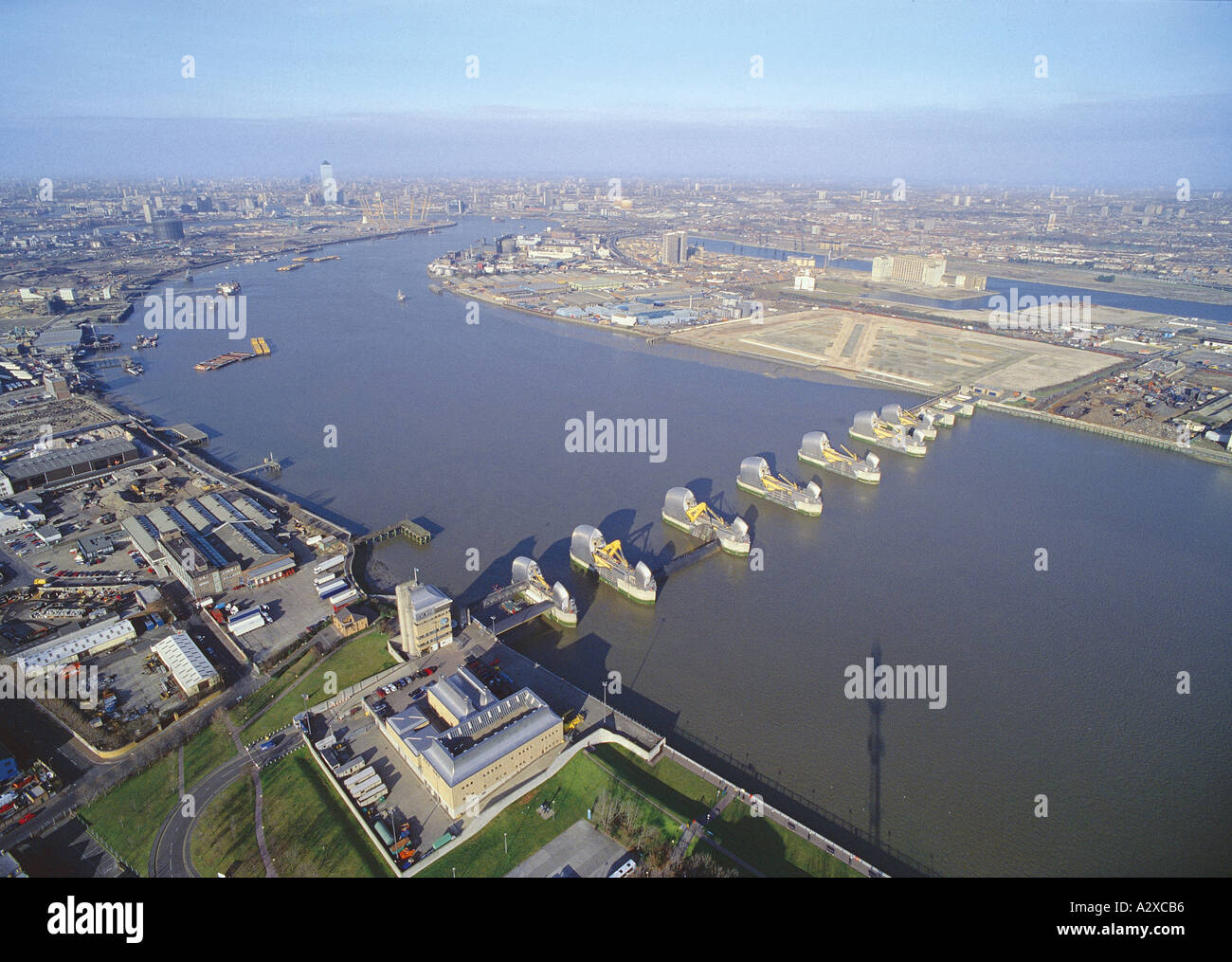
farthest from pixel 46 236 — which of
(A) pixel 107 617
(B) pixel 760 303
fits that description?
(A) pixel 107 617

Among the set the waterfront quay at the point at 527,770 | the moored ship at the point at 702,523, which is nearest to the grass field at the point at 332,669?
the waterfront quay at the point at 527,770

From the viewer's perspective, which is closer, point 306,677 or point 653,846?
point 653,846

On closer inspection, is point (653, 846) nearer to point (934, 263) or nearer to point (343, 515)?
point (343, 515)

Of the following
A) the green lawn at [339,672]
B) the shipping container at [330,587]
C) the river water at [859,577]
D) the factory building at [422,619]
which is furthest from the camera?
the shipping container at [330,587]

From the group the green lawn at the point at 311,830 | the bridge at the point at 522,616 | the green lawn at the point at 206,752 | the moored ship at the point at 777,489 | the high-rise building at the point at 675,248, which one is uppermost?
the high-rise building at the point at 675,248

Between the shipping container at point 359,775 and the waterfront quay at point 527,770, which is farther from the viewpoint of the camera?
the shipping container at point 359,775

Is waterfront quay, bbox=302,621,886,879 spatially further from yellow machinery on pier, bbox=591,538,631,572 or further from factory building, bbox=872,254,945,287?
factory building, bbox=872,254,945,287

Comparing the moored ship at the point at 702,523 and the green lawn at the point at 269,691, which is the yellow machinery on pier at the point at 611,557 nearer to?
the moored ship at the point at 702,523
